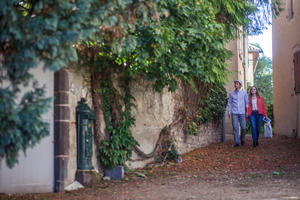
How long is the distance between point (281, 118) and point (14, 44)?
12064mm

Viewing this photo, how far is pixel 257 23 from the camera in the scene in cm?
1262

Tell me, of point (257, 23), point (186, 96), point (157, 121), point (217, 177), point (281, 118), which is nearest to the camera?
point (217, 177)

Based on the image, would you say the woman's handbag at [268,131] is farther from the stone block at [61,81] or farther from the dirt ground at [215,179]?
the stone block at [61,81]

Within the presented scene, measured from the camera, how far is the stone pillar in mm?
6473

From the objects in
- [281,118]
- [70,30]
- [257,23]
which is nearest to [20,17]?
[70,30]

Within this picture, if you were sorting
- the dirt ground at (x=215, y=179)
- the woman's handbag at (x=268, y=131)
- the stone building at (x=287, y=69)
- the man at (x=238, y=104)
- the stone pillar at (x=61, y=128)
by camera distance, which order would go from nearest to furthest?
the dirt ground at (x=215, y=179)
the stone pillar at (x=61, y=128)
the man at (x=238, y=104)
the woman's handbag at (x=268, y=131)
the stone building at (x=287, y=69)

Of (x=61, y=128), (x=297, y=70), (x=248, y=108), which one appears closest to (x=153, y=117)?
(x=248, y=108)

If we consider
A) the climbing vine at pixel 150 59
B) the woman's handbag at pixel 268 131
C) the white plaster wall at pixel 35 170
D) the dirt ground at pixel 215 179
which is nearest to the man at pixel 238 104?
the dirt ground at pixel 215 179

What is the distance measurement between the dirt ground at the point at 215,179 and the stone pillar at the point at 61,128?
0.31 metres

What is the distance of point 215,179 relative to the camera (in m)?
7.32

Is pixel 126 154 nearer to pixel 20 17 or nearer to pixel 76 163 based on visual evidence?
pixel 76 163

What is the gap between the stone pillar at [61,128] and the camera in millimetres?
6473

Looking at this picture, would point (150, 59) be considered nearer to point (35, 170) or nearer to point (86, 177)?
point (86, 177)

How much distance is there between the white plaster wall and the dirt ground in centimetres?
24
